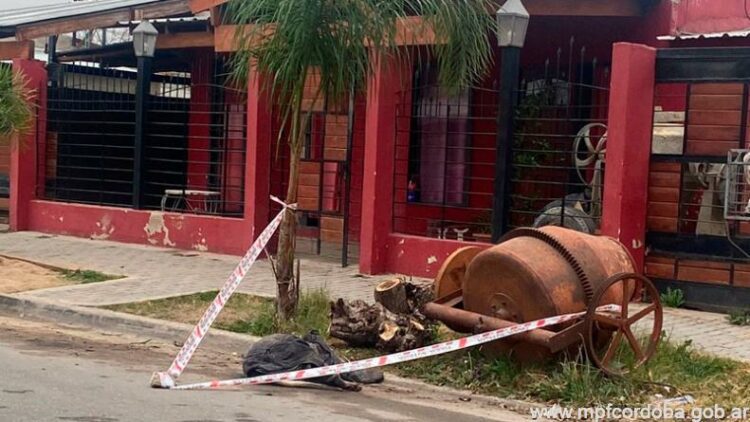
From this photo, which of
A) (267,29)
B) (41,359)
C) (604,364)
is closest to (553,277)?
(604,364)

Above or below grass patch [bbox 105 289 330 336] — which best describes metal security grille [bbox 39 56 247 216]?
above

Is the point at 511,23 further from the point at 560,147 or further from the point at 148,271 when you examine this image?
the point at 148,271

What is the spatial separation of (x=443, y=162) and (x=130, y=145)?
21.5 ft

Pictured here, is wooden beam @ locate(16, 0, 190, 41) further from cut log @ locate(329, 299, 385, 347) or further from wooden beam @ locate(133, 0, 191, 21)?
cut log @ locate(329, 299, 385, 347)

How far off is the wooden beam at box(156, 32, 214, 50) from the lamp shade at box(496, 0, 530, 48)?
261 inches

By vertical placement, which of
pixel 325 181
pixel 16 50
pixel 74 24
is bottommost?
pixel 325 181

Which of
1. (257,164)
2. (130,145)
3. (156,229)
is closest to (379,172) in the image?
(257,164)

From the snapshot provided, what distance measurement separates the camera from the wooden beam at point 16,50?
17.2 meters

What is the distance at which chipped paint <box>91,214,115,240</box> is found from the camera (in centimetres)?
1628

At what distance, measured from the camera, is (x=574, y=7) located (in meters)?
12.4

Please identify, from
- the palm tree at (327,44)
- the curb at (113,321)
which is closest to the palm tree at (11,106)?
the curb at (113,321)

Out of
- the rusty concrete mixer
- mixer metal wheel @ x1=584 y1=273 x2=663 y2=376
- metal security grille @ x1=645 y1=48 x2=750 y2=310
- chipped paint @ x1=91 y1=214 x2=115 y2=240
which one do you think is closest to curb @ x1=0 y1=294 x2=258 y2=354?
the rusty concrete mixer

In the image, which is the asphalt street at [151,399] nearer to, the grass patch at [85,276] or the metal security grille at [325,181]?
the grass patch at [85,276]

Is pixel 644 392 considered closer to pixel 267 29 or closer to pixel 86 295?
pixel 267 29
